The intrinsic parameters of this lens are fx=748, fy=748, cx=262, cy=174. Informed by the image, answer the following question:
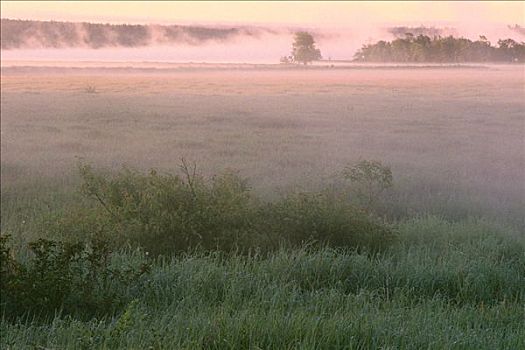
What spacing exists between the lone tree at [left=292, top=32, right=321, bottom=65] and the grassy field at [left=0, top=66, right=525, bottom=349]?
86 centimetres

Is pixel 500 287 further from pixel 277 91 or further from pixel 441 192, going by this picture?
pixel 277 91

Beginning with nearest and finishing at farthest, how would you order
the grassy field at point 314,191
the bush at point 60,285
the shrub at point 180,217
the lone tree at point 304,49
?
1. the grassy field at point 314,191
2. the bush at point 60,285
3. the shrub at point 180,217
4. the lone tree at point 304,49

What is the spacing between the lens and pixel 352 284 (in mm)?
6035

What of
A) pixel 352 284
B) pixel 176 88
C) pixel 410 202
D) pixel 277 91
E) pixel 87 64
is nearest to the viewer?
pixel 352 284

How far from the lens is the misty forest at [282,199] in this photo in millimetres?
4801

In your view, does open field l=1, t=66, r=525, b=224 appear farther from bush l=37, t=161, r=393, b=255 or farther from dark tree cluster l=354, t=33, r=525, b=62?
bush l=37, t=161, r=393, b=255

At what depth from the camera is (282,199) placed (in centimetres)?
828

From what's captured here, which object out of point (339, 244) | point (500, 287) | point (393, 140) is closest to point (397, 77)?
point (393, 140)

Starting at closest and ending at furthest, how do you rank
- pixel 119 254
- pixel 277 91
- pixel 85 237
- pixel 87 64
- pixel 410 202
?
pixel 119 254 < pixel 85 237 < pixel 410 202 < pixel 277 91 < pixel 87 64

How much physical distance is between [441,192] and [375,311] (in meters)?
5.01

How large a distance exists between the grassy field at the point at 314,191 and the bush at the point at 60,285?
2.8 inches

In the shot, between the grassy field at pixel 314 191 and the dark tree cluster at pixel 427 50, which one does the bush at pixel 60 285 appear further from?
the dark tree cluster at pixel 427 50

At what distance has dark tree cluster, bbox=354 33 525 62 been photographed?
9672 millimetres

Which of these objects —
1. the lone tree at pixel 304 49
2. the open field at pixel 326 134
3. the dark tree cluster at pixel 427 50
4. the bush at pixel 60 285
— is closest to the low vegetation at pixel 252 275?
the bush at pixel 60 285
